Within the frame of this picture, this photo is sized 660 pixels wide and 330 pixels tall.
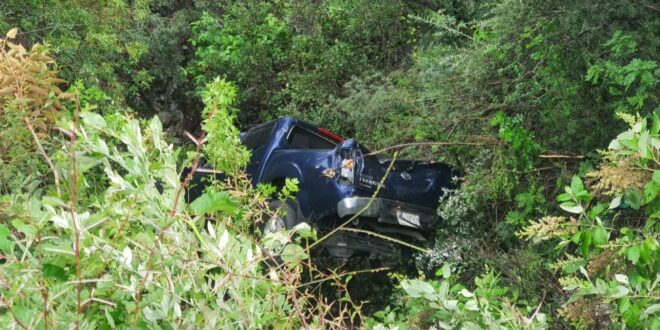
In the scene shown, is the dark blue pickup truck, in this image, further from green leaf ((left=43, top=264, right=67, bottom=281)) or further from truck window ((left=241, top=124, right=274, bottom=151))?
green leaf ((left=43, top=264, right=67, bottom=281))

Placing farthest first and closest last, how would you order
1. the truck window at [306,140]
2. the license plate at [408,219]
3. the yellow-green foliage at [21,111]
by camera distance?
the truck window at [306,140] → the license plate at [408,219] → the yellow-green foliage at [21,111]

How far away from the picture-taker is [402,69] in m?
14.9

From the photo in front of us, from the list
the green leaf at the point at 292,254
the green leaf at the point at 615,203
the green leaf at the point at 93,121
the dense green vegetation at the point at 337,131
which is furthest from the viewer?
the green leaf at the point at 615,203

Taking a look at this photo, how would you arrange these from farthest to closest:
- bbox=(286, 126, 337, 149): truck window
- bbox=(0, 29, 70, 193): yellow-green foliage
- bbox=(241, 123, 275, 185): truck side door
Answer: bbox=(286, 126, 337, 149): truck window → bbox=(241, 123, 275, 185): truck side door → bbox=(0, 29, 70, 193): yellow-green foliage

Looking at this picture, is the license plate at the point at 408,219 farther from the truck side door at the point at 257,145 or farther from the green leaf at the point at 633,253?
the green leaf at the point at 633,253

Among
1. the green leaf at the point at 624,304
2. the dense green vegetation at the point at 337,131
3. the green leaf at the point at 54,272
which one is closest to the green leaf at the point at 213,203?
the dense green vegetation at the point at 337,131

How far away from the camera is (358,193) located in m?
8.39

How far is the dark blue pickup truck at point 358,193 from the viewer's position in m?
8.30

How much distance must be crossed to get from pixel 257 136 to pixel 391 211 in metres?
2.55

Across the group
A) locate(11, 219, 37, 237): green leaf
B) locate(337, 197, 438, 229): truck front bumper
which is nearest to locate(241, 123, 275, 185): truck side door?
locate(337, 197, 438, 229): truck front bumper

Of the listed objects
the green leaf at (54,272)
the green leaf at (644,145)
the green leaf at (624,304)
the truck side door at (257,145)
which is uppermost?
the green leaf at (644,145)

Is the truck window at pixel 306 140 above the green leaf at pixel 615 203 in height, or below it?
below

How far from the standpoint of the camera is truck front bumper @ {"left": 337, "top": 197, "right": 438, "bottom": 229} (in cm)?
817

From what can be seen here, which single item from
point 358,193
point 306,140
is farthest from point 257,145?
point 358,193
